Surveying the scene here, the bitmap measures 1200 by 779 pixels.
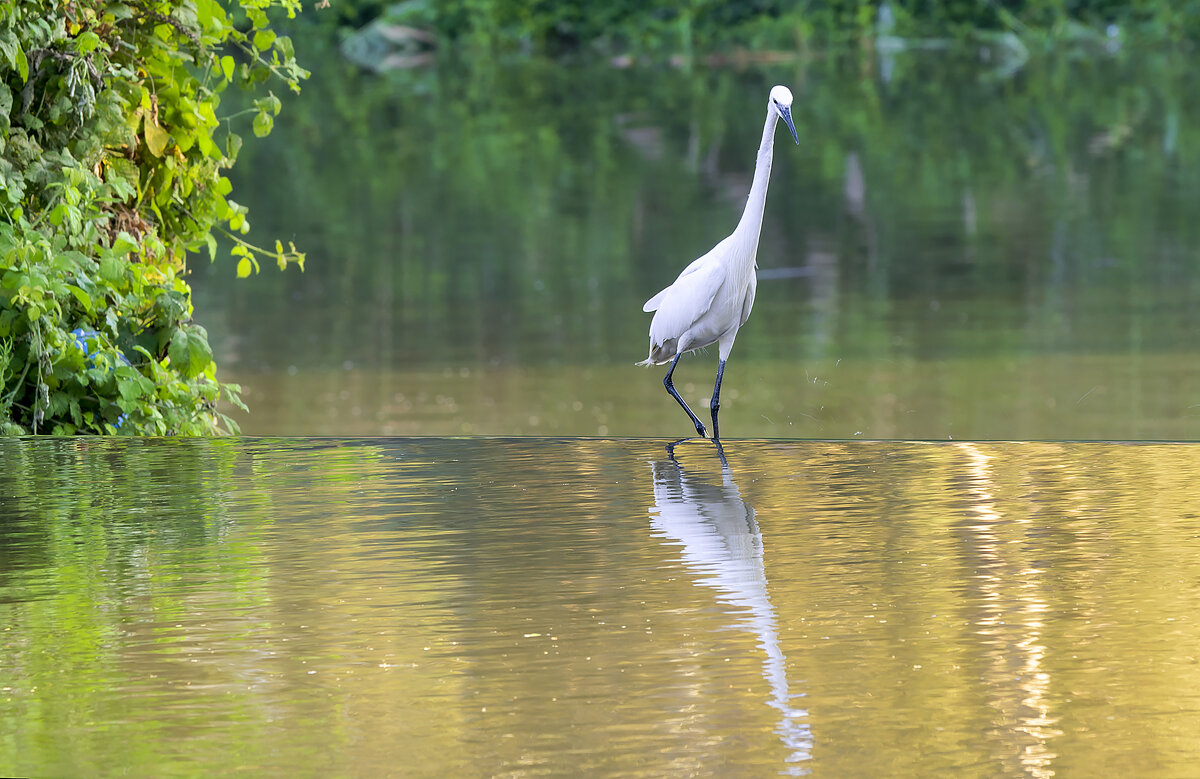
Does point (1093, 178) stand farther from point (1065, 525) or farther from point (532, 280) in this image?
point (1065, 525)

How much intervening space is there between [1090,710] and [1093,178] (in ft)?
42.1

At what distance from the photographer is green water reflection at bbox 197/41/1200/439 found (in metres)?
8.85

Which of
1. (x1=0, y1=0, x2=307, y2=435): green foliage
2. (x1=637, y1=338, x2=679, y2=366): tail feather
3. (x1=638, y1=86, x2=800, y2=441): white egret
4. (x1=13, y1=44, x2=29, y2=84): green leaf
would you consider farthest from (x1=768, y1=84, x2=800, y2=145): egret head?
(x1=13, y1=44, x2=29, y2=84): green leaf

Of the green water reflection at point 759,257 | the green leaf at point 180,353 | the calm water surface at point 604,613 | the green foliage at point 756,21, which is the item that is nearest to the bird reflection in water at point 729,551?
the calm water surface at point 604,613

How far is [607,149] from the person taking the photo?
15328 mm

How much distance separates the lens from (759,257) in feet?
39.5

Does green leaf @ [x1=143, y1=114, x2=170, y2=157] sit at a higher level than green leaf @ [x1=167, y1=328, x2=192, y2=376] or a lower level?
higher

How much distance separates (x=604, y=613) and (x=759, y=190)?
5.30ft

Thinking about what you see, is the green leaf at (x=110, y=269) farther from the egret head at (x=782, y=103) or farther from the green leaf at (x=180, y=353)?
the egret head at (x=782, y=103)

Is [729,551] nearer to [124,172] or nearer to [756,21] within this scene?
[124,172]

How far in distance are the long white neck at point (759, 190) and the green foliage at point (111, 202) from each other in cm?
98

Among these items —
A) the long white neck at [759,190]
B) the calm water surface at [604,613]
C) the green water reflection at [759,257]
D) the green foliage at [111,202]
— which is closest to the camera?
the calm water surface at [604,613]

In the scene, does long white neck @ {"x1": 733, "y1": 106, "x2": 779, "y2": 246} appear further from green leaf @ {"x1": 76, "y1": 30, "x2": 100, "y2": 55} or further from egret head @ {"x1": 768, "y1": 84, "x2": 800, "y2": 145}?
green leaf @ {"x1": 76, "y1": 30, "x2": 100, "y2": 55}

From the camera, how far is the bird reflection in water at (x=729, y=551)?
1.82 meters
